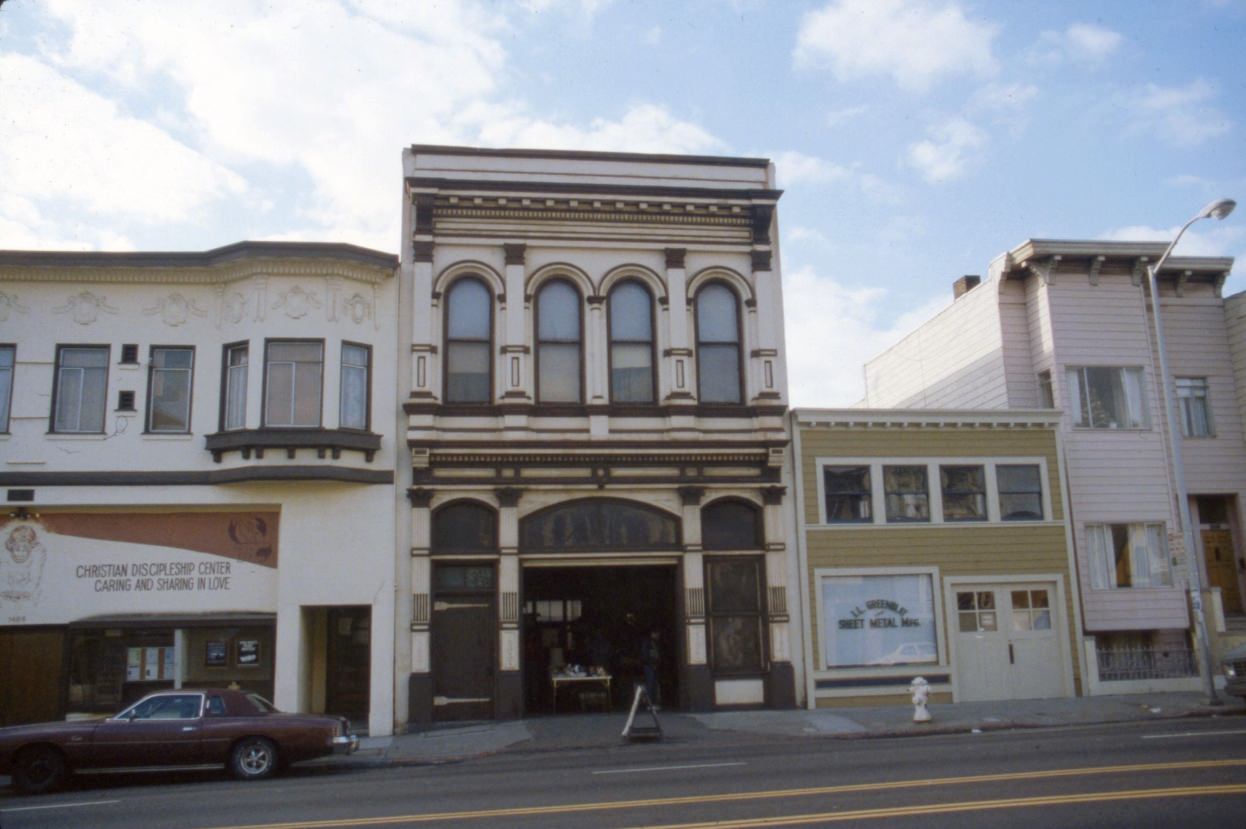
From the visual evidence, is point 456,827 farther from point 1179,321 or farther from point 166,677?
point 1179,321

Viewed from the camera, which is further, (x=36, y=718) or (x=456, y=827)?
(x=36, y=718)

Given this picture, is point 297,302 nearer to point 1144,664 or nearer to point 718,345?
point 718,345

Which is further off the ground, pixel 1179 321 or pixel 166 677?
pixel 1179 321

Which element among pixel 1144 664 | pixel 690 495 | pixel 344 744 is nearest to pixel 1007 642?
pixel 1144 664

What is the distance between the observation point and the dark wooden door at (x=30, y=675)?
789 inches

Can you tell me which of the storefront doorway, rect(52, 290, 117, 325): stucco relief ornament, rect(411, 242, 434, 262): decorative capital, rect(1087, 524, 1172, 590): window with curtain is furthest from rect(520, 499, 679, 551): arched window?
rect(1087, 524, 1172, 590): window with curtain

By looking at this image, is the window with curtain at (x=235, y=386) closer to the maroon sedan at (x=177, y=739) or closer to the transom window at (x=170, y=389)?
the transom window at (x=170, y=389)

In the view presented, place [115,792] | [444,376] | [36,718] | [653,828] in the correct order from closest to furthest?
[653,828], [115,792], [36,718], [444,376]

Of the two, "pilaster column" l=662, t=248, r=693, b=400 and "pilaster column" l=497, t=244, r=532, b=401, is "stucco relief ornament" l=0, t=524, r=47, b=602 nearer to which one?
"pilaster column" l=497, t=244, r=532, b=401

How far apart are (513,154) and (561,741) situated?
1222cm

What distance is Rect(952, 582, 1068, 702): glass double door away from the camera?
22.3m

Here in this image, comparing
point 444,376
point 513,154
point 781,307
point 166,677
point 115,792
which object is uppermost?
point 513,154

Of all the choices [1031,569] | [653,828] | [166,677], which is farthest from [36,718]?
[1031,569]

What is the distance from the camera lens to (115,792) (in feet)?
46.6
